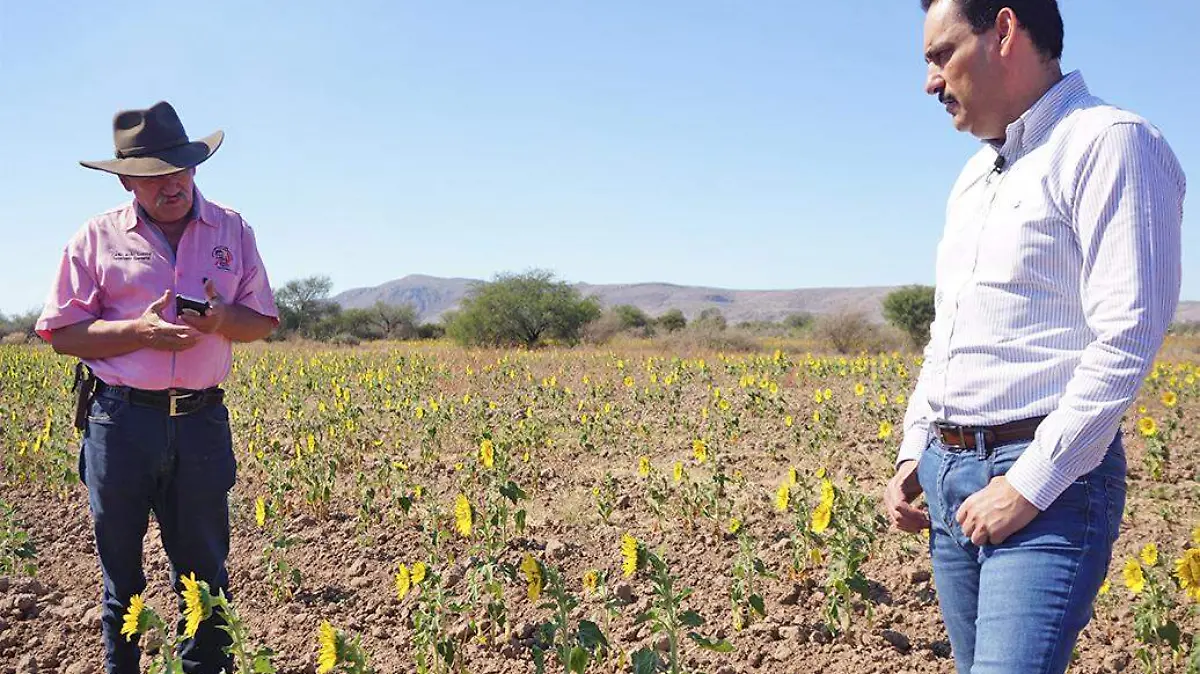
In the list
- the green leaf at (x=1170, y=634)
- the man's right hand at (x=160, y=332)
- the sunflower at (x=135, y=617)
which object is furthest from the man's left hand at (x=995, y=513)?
the man's right hand at (x=160, y=332)

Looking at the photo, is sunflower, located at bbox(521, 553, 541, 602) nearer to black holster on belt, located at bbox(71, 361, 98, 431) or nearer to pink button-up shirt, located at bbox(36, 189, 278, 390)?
pink button-up shirt, located at bbox(36, 189, 278, 390)

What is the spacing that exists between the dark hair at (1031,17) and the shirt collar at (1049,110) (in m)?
0.07

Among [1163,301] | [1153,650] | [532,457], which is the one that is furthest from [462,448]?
[1163,301]

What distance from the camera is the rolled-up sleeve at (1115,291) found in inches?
59.1

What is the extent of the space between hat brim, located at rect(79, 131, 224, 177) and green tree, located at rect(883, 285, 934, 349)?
1339 inches

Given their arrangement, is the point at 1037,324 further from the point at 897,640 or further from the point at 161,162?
the point at 161,162

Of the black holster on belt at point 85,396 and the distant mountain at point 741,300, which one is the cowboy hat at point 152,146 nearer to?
the black holster on belt at point 85,396

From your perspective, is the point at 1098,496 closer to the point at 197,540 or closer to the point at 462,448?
the point at 197,540

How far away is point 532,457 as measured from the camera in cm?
718

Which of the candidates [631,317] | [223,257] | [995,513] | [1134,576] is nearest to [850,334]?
[631,317]

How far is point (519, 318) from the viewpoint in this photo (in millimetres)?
31812

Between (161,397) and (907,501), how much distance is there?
2.45 meters

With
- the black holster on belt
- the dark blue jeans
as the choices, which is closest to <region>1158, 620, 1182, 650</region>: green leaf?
the dark blue jeans

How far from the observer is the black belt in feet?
9.91
